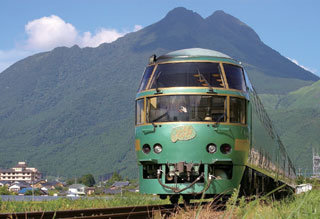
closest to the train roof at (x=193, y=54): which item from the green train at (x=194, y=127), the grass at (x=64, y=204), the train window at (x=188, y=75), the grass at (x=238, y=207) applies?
the green train at (x=194, y=127)

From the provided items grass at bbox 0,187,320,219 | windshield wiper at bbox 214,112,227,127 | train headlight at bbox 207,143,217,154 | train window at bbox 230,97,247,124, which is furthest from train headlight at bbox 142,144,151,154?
train window at bbox 230,97,247,124

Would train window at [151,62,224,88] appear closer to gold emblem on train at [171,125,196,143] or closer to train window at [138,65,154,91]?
train window at [138,65,154,91]

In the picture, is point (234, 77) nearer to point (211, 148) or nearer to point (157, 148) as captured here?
point (211, 148)

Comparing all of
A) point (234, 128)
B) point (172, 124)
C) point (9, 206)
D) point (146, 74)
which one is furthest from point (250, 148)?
point (9, 206)

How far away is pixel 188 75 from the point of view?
12.6m

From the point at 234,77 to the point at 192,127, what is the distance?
→ 1.72 m

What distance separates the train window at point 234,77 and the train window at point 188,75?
21cm

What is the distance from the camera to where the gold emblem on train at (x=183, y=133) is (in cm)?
1193

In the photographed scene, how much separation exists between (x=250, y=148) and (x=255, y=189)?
1883mm

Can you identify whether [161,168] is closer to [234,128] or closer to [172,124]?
[172,124]

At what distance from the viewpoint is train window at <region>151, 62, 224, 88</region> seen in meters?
12.5

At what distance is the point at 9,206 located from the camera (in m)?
13.2

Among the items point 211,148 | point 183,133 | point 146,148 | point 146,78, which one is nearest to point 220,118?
point 211,148

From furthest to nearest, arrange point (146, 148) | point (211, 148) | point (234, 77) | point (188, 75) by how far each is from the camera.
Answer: point (234, 77)
point (188, 75)
point (146, 148)
point (211, 148)
